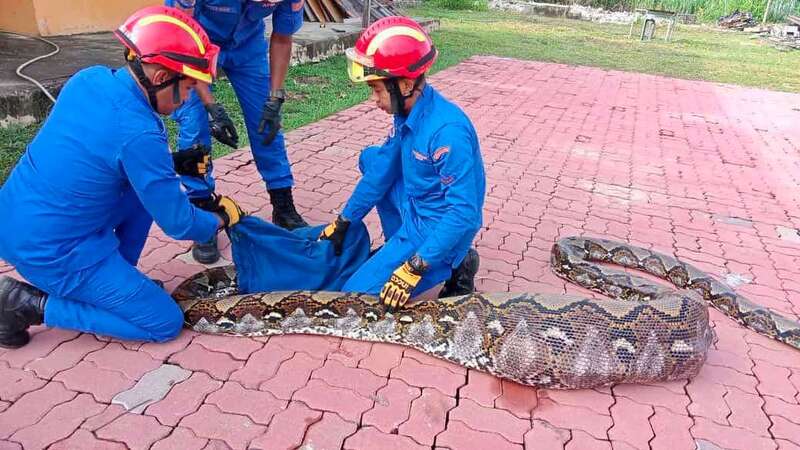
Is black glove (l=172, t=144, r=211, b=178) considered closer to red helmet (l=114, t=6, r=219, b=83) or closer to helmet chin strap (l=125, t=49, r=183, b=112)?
helmet chin strap (l=125, t=49, r=183, b=112)

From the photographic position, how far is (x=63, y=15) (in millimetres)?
9141

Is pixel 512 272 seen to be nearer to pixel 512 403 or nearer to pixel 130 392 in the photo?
pixel 512 403

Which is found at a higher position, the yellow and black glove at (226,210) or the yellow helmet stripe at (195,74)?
the yellow helmet stripe at (195,74)

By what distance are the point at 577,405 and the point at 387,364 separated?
1142 mm

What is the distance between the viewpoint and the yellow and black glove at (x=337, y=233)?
162 inches

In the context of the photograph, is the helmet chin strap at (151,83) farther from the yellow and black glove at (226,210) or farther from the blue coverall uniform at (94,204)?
the yellow and black glove at (226,210)

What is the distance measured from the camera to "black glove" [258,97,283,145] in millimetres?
4793

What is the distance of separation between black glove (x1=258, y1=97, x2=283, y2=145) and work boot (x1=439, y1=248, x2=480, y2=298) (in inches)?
75.1

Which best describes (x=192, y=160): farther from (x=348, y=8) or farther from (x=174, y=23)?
(x=348, y=8)

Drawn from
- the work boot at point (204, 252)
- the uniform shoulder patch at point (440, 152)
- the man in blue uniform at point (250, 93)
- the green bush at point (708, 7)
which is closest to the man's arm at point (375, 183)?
the uniform shoulder patch at point (440, 152)

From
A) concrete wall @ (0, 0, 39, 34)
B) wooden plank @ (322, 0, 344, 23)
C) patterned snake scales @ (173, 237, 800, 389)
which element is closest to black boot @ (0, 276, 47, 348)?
patterned snake scales @ (173, 237, 800, 389)

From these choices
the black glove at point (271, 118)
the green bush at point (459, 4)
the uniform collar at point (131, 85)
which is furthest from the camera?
the green bush at point (459, 4)

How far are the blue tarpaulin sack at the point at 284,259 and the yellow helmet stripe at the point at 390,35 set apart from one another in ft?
4.27

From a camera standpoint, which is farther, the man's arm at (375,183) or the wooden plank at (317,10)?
the wooden plank at (317,10)
